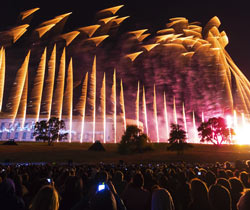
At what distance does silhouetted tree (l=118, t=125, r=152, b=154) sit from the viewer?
43875 millimetres

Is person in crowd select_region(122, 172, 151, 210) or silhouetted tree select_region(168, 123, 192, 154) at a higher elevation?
silhouetted tree select_region(168, 123, 192, 154)

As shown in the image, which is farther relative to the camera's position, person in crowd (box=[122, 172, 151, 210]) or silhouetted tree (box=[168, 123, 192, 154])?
silhouetted tree (box=[168, 123, 192, 154])

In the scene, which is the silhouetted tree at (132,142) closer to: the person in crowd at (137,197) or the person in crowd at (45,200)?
the person in crowd at (137,197)

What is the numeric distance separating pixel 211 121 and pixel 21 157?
49.7m

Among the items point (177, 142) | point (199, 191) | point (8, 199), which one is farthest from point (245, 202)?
point (177, 142)

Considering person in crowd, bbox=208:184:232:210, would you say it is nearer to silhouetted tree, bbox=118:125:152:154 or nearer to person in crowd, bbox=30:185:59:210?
person in crowd, bbox=30:185:59:210

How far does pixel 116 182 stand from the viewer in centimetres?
686

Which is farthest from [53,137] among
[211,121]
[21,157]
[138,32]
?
[211,121]

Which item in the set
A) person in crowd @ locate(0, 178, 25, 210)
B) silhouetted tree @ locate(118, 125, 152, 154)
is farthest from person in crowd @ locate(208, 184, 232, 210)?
silhouetted tree @ locate(118, 125, 152, 154)

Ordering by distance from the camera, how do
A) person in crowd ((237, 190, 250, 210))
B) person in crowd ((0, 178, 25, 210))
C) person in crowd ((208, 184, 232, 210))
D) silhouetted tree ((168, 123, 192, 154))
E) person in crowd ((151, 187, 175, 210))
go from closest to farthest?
person in crowd ((237, 190, 250, 210)) → person in crowd ((151, 187, 175, 210)) → person in crowd ((0, 178, 25, 210)) → person in crowd ((208, 184, 232, 210)) → silhouetted tree ((168, 123, 192, 154))

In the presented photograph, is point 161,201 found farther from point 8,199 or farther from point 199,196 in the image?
point 8,199

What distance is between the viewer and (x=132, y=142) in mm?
44531

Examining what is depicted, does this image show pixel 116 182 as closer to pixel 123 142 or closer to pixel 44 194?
pixel 44 194

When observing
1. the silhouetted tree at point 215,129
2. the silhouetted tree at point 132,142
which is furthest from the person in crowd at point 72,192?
the silhouetted tree at point 215,129
